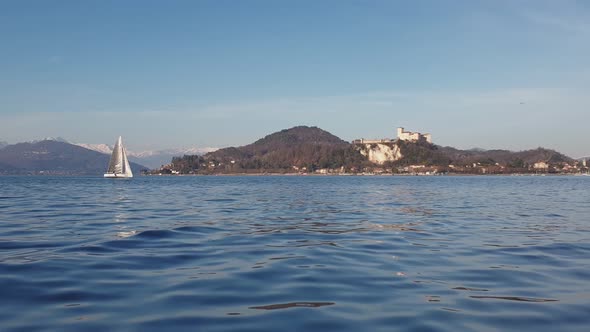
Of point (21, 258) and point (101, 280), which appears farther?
point (21, 258)

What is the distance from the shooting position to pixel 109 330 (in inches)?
274

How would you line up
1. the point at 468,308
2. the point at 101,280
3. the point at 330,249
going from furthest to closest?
the point at 330,249 < the point at 101,280 < the point at 468,308

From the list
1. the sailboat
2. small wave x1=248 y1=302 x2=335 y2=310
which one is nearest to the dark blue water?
small wave x1=248 y1=302 x2=335 y2=310

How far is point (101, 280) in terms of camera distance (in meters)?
10.0

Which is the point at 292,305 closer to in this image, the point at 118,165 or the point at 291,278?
the point at 291,278

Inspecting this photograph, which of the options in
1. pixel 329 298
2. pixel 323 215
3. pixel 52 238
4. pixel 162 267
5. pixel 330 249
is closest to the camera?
pixel 329 298

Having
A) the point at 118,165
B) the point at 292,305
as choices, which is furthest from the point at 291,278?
the point at 118,165

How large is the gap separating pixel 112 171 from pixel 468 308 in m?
142

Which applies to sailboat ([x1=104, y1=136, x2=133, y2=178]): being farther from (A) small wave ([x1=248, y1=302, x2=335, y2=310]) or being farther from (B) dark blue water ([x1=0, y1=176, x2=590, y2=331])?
(A) small wave ([x1=248, y1=302, x2=335, y2=310])

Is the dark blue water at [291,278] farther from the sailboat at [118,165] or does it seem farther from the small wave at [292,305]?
the sailboat at [118,165]

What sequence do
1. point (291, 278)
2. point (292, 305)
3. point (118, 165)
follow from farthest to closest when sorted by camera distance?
point (118, 165), point (291, 278), point (292, 305)

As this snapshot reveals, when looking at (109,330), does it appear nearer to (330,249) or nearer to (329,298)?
(329,298)

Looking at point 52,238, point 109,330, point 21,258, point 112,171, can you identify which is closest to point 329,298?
point 109,330

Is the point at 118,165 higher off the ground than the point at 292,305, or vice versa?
the point at 118,165
